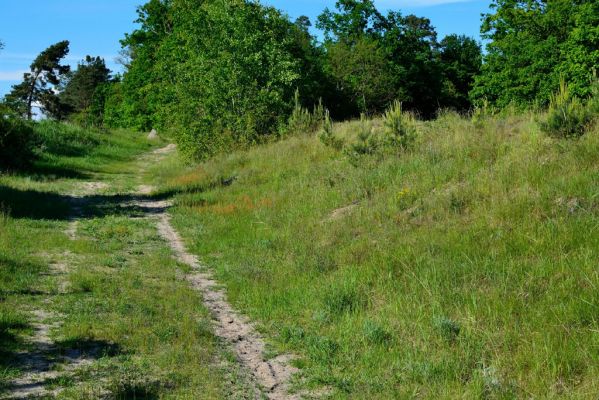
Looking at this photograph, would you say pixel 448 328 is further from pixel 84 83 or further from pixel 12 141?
pixel 84 83

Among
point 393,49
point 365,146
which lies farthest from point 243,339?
point 393,49

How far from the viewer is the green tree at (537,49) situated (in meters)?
37.9

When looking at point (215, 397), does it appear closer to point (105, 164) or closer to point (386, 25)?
point (105, 164)

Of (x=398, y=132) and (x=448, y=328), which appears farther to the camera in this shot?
(x=398, y=132)

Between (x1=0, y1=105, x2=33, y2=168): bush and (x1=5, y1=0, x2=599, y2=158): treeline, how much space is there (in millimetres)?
4050

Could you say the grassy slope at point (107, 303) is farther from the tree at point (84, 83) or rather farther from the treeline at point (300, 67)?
the tree at point (84, 83)

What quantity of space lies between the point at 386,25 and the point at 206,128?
4302 cm

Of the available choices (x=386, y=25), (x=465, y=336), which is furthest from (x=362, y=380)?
(x=386, y=25)

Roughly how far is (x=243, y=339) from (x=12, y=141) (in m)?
20.1

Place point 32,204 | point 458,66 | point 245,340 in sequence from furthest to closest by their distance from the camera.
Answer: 1. point 458,66
2. point 32,204
3. point 245,340

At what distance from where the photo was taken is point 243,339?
6984 millimetres

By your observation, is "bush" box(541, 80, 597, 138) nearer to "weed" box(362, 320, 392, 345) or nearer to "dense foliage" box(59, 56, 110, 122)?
"weed" box(362, 320, 392, 345)

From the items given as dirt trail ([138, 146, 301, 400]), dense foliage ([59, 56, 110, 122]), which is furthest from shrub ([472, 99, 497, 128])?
dense foliage ([59, 56, 110, 122])

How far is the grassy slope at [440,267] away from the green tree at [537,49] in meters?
27.6
